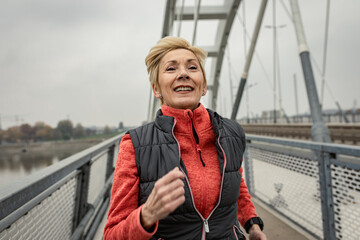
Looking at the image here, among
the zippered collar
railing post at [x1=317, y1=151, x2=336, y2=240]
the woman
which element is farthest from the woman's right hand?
railing post at [x1=317, y1=151, x2=336, y2=240]

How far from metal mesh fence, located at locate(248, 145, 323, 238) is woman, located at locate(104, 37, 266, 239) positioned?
4.37ft

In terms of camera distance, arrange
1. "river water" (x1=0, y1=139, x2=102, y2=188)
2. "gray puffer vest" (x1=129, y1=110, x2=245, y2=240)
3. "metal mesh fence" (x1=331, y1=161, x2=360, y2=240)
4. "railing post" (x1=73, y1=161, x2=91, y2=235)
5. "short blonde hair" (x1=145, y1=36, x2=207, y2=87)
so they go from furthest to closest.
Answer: "river water" (x1=0, y1=139, x2=102, y2=188)
"railing post" (x1=73, y1=161, x2=91, y2=235)
"metal mesh fence" (x1=331, y1=161, x2=360, y2=240)
"short blonde hair" (x1=145, y1=36, x2=207, y2=87)
"gray puffer vest" (x1=129, y1=110, x2=245, y2=240)

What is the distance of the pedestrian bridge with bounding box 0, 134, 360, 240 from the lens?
109 cm

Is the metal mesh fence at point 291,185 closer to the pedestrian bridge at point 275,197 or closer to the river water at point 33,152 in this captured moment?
the pedestrian bridge at point 275,197

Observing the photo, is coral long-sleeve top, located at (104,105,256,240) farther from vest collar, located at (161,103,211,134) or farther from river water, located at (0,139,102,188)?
river water, located at (0,139,102,188)

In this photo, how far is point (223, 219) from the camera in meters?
1.12

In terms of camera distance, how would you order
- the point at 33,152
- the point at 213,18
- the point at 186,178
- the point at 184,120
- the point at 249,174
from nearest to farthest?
the point at 186,178
the point at 184,120
the point at 249,174
the point at 213,18
the point at 33,152

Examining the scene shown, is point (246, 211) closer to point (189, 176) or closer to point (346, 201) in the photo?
point (189, 176)

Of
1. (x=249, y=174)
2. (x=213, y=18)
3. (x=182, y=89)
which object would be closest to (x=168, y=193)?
(x=182, y=89)

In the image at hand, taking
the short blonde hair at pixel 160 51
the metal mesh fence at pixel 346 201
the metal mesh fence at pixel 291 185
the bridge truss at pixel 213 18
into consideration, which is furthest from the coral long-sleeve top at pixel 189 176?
the bridge truss at pixel 213 18

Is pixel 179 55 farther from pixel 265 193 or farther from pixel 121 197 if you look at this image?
pixel 265 193

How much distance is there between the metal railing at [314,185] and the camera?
6.08 ft

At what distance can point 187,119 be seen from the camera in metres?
1.22

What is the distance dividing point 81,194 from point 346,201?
235 centimetres
